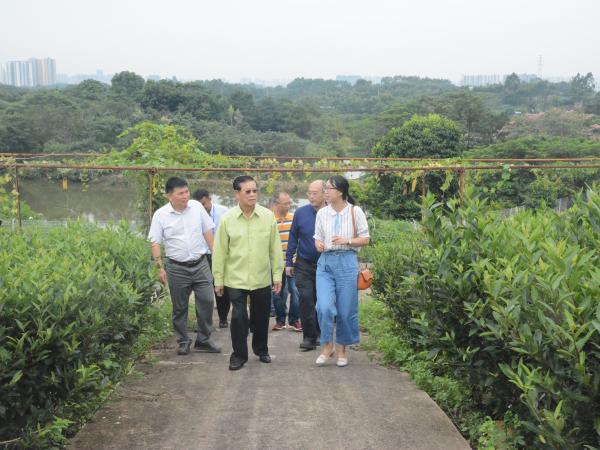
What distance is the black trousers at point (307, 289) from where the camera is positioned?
6.63 metres

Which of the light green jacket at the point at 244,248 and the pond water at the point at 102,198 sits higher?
the light green jacket at the point at 244,248

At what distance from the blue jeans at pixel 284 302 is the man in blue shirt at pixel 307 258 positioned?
1.00 m

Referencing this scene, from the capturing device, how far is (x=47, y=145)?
4922 centimetres

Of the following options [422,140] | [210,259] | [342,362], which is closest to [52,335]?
[342,362]

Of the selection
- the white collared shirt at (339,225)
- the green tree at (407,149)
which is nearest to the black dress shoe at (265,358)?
the white collared shirt at (339,225)

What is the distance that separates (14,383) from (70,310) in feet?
1.62

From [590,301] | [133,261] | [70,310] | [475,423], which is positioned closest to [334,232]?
[133,261]

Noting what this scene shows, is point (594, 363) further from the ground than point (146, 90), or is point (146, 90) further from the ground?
point (146, 90)

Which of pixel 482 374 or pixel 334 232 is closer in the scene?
pixel 482 374

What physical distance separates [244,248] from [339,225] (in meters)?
0.85

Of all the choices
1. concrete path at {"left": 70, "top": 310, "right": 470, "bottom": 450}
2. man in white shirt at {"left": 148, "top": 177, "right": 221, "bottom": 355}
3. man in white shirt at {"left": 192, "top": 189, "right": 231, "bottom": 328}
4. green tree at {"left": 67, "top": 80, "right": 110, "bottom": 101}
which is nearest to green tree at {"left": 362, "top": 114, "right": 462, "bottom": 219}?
man in white shirt at {"left": 192, "top": 189, "right": 231, "bottom": 328}

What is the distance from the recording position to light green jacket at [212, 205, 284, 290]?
5742 mm

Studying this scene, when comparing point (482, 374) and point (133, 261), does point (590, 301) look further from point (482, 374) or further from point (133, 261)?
point (133, 261)

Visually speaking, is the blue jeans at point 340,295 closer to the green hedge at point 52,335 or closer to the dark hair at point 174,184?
the dark hair at point 174,184
